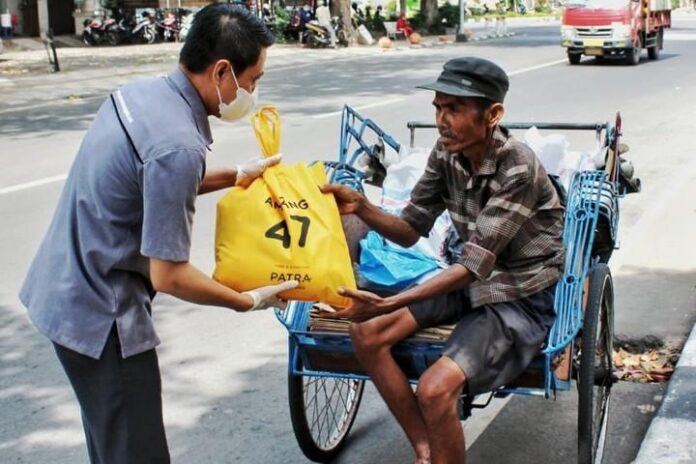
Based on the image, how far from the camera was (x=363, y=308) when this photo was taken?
121 inches

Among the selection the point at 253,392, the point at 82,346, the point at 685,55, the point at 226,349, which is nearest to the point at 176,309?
the point at 226,349

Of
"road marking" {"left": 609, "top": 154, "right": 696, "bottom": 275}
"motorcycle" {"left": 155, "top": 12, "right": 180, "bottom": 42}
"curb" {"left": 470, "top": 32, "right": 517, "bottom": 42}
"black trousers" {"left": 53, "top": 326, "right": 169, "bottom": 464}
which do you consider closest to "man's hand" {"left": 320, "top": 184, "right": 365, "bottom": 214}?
"black trousers" {"left": 53, "top": 326, "right": 169, "bottom": 464}

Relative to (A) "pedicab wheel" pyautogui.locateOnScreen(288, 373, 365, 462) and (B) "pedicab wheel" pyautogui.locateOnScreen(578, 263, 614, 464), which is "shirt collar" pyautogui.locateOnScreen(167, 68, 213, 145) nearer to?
(A) "pedicab wheel" pyautogui.locateOnScreen(288, 373, 365, 462)

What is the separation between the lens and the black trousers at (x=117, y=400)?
2434 millimetres

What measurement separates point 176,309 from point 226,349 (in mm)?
713

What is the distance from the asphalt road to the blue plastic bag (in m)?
0.72

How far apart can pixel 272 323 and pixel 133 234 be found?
3157 millimetres

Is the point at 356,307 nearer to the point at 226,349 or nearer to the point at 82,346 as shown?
the point at 82,346

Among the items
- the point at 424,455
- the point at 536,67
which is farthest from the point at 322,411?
the point at 536,67

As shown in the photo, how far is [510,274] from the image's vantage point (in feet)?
11.0

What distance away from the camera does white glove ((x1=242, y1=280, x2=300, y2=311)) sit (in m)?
2.65

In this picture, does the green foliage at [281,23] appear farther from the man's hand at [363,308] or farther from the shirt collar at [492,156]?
the man's hand at [363,308]

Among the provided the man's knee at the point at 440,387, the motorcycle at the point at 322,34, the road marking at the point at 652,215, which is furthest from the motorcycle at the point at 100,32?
the man's knee at the point at 440,387

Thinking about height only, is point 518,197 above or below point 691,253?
above
